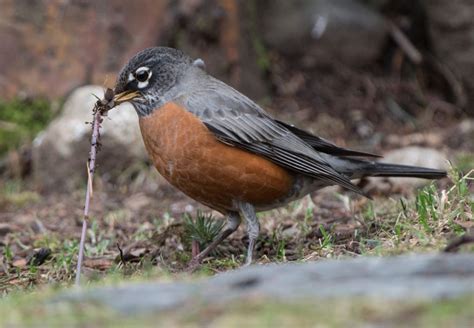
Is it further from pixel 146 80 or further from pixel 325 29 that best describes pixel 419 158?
pixel 325 29

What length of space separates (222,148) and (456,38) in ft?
20.9

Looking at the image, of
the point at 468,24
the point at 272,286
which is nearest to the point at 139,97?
the point at 272,286

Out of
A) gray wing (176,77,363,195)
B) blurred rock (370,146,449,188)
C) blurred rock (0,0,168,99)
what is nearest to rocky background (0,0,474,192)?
blurred rock (0,0,168,99)

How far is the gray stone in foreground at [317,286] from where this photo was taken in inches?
103

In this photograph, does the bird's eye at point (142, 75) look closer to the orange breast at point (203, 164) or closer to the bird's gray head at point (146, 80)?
the bird's gray head at point (146, 80)

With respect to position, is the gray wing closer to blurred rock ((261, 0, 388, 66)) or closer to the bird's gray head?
the bird's gray head

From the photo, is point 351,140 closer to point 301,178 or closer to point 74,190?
point 74,190

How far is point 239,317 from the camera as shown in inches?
99.8

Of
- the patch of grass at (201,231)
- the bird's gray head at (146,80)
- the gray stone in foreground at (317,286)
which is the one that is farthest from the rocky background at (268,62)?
the gray stone in foreground at (317,286)

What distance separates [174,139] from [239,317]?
10.4 ft

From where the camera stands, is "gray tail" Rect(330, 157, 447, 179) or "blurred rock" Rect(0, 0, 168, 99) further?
"blurred rock" Rect(0, 0, 168, 99)

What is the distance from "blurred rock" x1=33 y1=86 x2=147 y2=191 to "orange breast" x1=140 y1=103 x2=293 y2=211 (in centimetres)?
289

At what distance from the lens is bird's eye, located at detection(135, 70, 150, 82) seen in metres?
6.12

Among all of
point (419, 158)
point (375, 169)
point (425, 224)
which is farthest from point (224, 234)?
point (419, 158)
